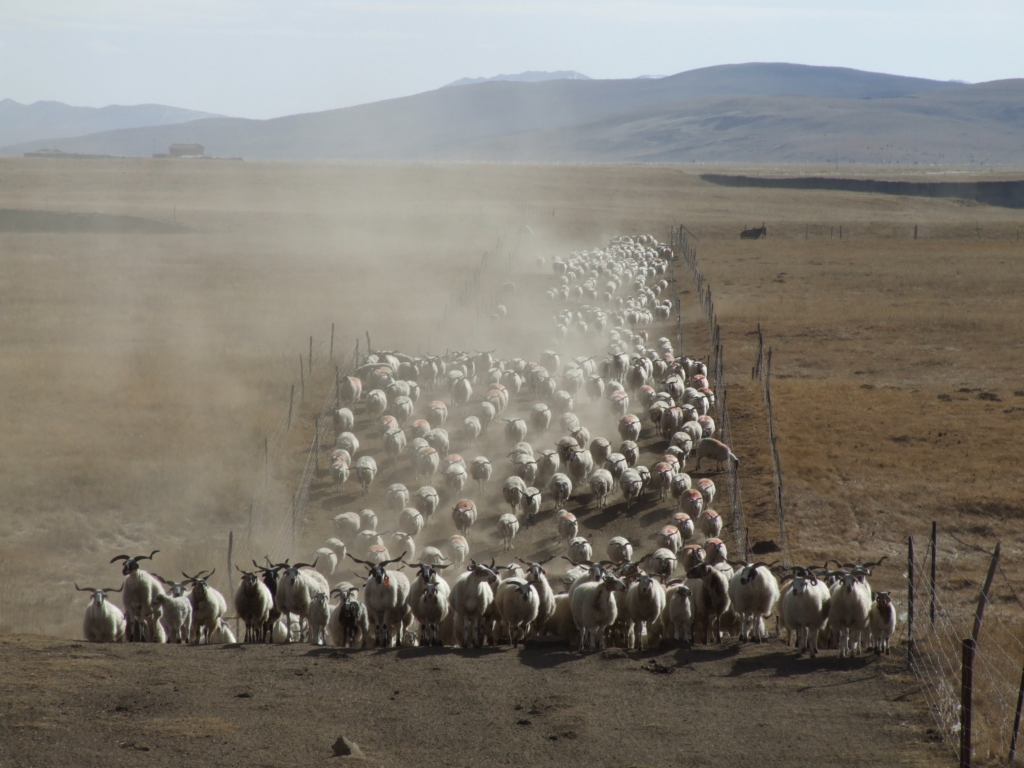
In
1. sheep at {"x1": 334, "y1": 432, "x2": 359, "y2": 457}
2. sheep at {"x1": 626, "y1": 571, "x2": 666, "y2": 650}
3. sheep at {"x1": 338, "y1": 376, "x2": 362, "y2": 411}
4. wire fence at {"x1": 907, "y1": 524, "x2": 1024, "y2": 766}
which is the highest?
sheep at {"x1": 338, "y1": 376, "x2": 362, "y2": 411}

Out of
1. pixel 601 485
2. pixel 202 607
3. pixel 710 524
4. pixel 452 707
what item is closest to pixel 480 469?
pixel 601 485

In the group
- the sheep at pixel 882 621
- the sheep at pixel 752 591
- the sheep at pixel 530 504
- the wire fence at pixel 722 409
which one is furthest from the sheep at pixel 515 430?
the sheep at pixel 882 621

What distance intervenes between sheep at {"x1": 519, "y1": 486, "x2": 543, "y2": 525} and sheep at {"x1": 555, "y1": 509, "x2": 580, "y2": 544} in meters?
0.78

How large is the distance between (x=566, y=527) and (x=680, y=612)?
15.9 ft

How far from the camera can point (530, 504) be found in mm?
17094

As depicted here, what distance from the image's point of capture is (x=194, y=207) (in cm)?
7044

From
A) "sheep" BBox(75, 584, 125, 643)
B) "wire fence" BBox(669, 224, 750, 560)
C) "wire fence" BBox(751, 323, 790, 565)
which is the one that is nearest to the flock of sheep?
"sheep" BBox(75, 584, 125, 643)

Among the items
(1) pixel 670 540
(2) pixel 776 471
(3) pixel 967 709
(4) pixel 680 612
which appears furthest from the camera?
(2) pixel 776 471

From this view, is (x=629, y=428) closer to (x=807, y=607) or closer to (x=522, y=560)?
(x=522, y=560)

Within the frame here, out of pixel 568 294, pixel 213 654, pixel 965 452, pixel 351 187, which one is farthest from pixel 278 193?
pixel 213 654

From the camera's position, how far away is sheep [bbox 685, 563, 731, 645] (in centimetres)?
1164

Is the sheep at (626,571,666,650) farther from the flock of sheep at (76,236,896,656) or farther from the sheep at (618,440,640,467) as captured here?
the sheep at (618,440,640,467)

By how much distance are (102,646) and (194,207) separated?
6516 centimetres

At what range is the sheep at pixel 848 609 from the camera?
1079cm
